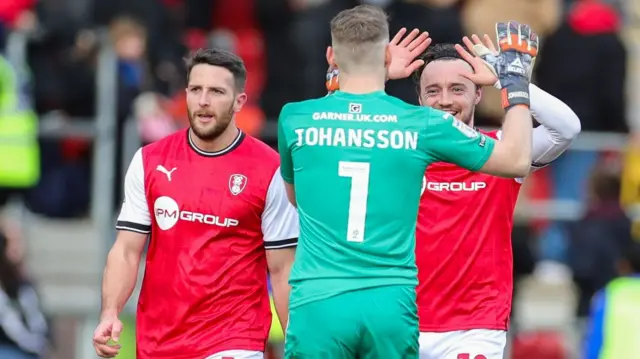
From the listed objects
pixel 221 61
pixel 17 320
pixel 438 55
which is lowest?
pixel 17 320

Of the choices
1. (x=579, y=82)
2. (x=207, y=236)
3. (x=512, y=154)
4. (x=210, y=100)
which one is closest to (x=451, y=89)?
(x=512, y=154)

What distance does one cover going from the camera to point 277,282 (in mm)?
8867

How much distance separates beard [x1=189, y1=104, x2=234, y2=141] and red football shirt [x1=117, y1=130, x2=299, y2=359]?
16cm

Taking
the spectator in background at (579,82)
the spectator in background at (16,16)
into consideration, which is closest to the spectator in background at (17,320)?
the spectator in background at (16,16)

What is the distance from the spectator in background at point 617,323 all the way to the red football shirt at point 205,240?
7.70 ft

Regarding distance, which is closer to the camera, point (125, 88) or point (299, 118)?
point (299, 118)

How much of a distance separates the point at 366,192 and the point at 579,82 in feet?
27.0

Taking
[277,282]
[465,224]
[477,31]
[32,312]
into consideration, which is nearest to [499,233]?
[465,224]

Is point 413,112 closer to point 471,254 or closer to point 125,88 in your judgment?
point 471,254

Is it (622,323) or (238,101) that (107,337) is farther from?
(622,323)

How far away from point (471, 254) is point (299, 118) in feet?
5.41

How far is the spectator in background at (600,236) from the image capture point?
46.1 ft

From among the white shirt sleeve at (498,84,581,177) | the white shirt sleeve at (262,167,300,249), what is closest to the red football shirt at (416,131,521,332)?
the white shirt sleeve at (498,84,581,177)

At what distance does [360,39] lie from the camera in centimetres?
757
